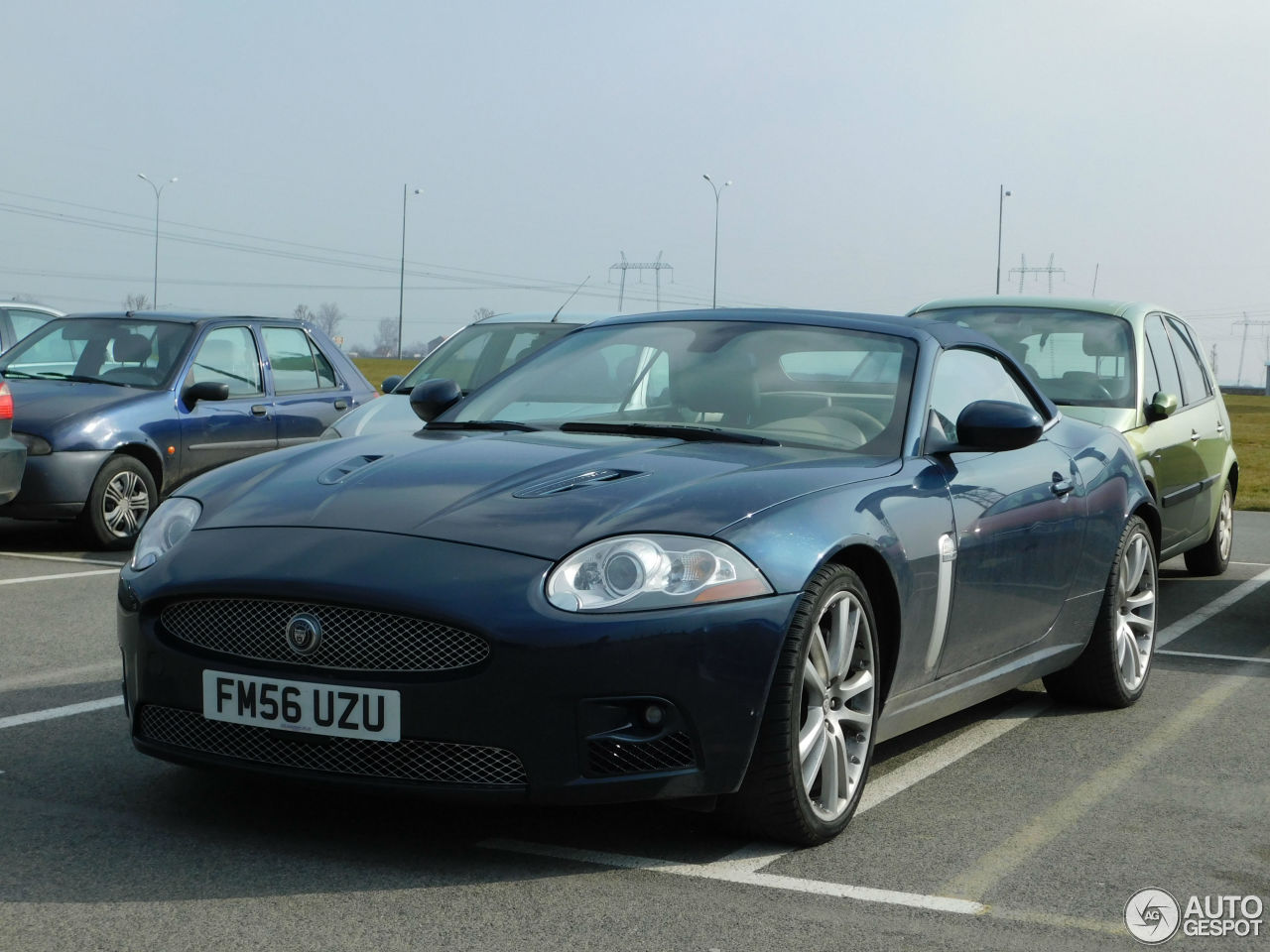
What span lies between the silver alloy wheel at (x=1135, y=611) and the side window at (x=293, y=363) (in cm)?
742

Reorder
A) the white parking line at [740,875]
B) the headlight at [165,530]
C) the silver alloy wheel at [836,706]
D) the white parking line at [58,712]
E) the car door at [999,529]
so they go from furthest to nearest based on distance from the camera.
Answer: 1. the white parking line at [58,712]
2. the car door at [999,529]
3. the headlight at [165,530]
4. the silver alloy wheel at [836,706]
5. the white parking line at [740,875]

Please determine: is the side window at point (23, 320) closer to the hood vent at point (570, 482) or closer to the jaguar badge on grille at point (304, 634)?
the hood vent at point (570, 482)

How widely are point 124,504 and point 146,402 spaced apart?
705 millimetres

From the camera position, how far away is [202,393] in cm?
1163

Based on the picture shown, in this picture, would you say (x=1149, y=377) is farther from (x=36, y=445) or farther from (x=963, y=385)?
(x=36, y=445)

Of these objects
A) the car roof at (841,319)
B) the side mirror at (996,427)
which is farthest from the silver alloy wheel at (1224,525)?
A: the side mirror at (996,427)

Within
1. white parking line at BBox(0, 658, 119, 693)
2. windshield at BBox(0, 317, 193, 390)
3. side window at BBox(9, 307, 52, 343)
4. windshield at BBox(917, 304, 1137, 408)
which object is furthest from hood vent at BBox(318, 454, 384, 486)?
side window at BBox(9, 307, 52, 343)

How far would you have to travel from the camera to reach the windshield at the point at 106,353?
11758 millimetres

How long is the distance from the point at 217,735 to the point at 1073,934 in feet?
6.64

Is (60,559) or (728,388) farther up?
(728,388)

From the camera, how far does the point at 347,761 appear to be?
4012 mm

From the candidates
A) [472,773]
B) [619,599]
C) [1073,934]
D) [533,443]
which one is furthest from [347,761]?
[1073,934]

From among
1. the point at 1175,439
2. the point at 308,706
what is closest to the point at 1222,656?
the point at 1175,439

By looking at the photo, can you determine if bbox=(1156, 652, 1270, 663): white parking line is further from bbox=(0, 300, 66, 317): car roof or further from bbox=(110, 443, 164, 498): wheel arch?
bbox=(0, 300, 66, 317): car roof
